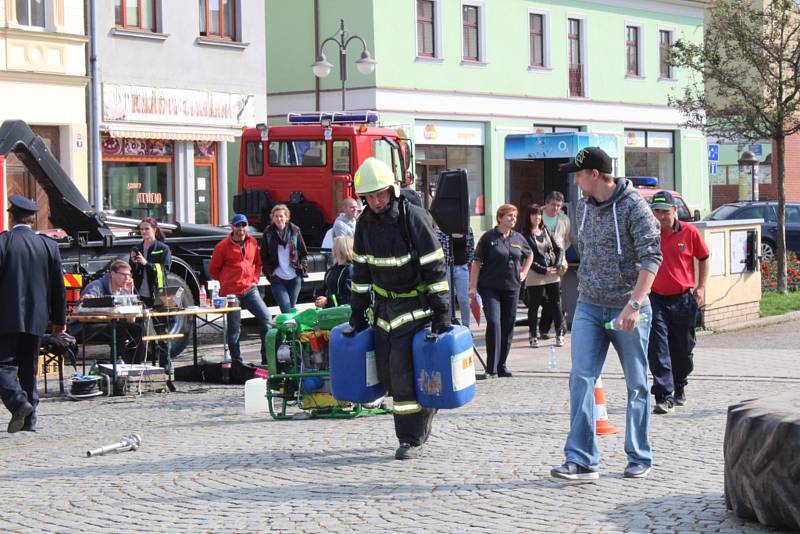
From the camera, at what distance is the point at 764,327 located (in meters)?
19.1

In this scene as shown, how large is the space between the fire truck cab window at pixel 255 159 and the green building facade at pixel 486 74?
45.1 ft

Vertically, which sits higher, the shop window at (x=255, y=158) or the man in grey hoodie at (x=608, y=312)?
the shop window at (x=255, y=158)

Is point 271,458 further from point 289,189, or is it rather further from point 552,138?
point 552,138

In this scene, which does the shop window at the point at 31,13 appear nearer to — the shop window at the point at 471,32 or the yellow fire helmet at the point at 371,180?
the shop window at the point at 471,32

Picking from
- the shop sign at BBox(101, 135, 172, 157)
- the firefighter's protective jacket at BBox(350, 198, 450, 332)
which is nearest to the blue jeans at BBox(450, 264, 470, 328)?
the firefighter's protective jacket at BBox(350, 198, 450, 332)

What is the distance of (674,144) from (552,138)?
67.6 feet

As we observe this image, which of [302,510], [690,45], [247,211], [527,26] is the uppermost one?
[527,26]

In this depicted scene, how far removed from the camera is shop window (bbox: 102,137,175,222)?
29359 millimetres

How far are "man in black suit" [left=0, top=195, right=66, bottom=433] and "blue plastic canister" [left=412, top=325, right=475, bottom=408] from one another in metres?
3.52

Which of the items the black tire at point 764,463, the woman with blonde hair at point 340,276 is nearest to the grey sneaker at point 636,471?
the black tire at point 764,463

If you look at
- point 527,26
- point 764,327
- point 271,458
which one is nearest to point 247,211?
point 764,327

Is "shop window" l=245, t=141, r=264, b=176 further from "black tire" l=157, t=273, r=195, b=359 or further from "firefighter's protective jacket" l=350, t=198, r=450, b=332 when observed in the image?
"firefighter's protective jacket" l=350, t=198, r=450, b=332

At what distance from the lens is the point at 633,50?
4584 cm

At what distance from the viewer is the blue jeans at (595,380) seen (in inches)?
322
